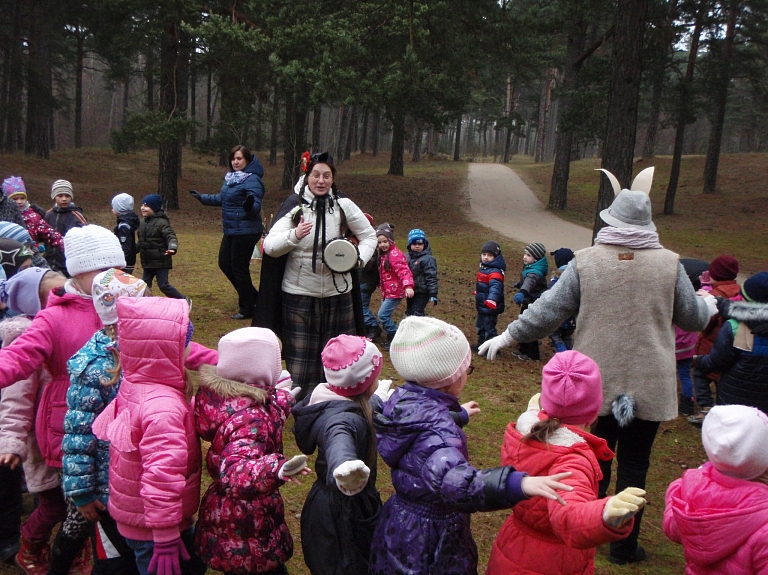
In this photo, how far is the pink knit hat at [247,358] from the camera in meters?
2.67

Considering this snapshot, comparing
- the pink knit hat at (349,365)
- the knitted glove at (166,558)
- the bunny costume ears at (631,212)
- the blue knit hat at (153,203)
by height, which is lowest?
the knitted glove at (166,558)

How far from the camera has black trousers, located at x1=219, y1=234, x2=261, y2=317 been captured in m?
8.38

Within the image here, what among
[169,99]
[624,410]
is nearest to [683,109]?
[169,99]

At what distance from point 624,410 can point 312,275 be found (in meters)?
2.50

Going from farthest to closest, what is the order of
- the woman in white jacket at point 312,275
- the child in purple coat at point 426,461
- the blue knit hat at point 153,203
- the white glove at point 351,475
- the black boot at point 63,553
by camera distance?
the blue knit hat at point 153,203
the woman in white jacket at point 312,275
the black boot at point 63,553
the child in purple coat at point 426,461
the white glove at point 351,475

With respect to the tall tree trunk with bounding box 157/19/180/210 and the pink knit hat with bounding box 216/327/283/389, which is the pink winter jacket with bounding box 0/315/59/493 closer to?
the pink knit hat with bounding box 216/327/283/389

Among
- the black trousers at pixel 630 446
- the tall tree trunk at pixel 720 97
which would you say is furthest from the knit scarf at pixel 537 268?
the tall tree trunk at pixel 720 97

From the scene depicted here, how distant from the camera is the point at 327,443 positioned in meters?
2.51

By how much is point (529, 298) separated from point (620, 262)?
4496 mm

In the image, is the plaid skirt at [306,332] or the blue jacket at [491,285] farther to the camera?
the blue jacket at [491,285]

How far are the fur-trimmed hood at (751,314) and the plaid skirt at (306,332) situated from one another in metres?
2.93

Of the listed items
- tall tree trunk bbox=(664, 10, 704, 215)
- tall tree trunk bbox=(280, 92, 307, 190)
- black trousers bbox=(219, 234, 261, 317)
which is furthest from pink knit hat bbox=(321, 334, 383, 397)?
tall tree trunk bbox=(664, 10, 704, 215)

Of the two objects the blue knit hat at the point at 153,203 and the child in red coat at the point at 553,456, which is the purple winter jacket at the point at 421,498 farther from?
the blue knit hat at the point at 153,203

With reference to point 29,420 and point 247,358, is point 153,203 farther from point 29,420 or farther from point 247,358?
point 247,358
